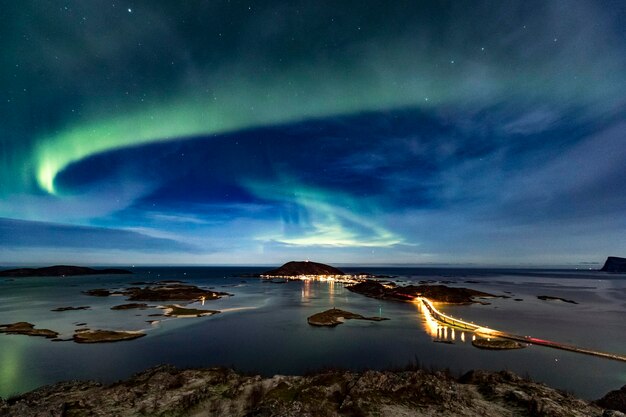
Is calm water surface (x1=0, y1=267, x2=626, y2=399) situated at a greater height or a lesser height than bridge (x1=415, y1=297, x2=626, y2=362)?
lesser

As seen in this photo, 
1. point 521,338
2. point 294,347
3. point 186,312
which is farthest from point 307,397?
point 186,312

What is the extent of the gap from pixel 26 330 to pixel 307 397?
2444 inches

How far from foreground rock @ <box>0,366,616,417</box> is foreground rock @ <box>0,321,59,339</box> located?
119 feet

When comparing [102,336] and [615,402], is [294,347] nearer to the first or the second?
[102,336]

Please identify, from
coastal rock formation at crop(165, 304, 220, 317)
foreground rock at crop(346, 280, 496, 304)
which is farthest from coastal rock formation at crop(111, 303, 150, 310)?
foreground rock at crop(346, 280, 496, 304)

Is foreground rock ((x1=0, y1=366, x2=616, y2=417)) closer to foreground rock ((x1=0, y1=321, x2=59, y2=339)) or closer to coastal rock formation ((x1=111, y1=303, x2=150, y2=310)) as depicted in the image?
foreground rock ((x1=0, y1=321, x2=59, y2=339))

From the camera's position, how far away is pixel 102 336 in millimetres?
50312

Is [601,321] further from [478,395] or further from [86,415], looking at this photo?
[86,415]

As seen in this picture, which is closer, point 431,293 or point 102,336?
point 102,336

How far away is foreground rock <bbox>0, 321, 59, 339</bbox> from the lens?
2074 inches

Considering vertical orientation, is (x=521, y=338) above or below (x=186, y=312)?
above

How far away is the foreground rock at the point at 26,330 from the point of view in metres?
52.7

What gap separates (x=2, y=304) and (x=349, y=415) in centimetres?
12299

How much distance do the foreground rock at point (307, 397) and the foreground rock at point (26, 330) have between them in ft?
119
